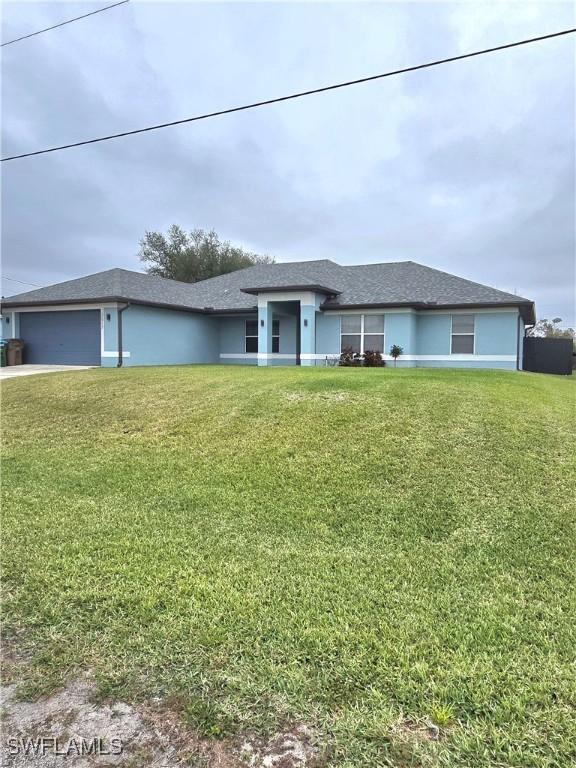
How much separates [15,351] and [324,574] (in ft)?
68.2

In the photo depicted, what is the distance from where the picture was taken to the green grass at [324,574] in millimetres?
2227

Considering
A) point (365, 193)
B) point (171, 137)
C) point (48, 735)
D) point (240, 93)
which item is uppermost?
point (365, 193)

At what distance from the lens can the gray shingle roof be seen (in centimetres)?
1917

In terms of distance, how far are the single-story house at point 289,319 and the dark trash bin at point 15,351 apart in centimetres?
44

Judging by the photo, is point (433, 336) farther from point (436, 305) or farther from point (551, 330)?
point (551, 330)

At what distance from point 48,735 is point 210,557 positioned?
5.71 feet

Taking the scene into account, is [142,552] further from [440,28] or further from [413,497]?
[440,28]

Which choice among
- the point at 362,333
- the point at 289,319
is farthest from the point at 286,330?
the point at 362,333

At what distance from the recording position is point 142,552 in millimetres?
3902

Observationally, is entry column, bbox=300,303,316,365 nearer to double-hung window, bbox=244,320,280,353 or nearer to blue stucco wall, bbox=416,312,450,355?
double-hung window, bbox=244,320,280,353

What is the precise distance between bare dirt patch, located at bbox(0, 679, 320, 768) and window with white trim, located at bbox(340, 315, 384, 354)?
59.7ft

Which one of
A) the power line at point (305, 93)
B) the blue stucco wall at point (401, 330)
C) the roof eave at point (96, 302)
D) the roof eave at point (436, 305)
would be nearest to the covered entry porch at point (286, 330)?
→ the roof eave at point (436, 305)

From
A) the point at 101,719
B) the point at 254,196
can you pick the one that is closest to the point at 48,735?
the point at 101,719

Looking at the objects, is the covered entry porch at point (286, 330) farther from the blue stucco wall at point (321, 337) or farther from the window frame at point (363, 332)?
the window frame at point (363, 332)
